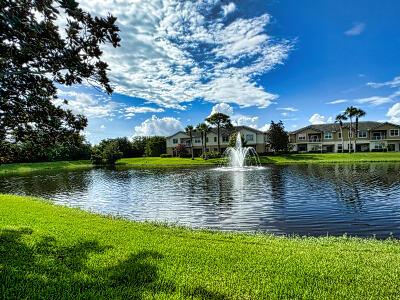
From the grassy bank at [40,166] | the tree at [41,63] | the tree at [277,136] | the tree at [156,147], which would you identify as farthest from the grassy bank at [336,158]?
the tree at [41,63]

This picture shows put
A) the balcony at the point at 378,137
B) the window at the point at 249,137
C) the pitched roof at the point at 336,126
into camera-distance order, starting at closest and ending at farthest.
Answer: the balcony at the point at 378,137
the pitched roof at the point at 336,126
the window at the point at 249,137

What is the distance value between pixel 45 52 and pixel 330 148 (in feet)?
317

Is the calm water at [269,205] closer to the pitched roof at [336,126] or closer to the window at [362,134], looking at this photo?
the window at [362,134]

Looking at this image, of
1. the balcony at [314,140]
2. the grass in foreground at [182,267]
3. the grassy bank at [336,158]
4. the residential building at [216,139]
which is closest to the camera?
the grass in foreground at [182,267]

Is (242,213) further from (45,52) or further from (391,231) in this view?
(45,52)

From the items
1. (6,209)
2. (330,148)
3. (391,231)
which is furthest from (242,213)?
(330,148)

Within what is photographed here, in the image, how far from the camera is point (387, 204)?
818 inches

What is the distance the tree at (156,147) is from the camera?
10388 centimetres

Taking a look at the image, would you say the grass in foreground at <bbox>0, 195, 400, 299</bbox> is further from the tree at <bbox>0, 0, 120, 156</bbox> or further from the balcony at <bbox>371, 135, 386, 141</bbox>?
the balcony at <bbox>371, 135, 386, 141</bbox>

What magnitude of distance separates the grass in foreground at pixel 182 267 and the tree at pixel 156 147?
92691 millimetres

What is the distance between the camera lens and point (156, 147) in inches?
4109

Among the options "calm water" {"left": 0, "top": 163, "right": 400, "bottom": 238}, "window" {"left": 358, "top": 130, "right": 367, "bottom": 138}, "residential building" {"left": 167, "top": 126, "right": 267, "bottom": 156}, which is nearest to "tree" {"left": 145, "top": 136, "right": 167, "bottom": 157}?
"residential building" {"left": 167, "top": 126, "right": 267, "bottom": 156}

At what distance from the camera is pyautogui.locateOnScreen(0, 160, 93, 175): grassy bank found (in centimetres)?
7110

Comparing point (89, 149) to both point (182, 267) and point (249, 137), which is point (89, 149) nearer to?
point (249, 137)
